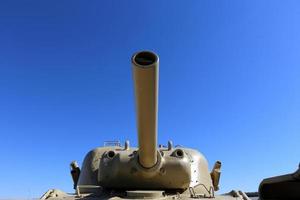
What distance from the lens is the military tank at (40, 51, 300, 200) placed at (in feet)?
23.2

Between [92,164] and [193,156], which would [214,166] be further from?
[92,164]

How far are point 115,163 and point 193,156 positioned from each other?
264 cm

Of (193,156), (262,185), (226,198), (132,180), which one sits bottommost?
(262,185)

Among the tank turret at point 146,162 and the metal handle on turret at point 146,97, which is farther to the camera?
the tank turret at point 146,162

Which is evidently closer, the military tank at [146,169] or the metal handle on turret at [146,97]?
the metal handle on turret at [146,97]

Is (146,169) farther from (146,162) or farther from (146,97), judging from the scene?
(146,97)

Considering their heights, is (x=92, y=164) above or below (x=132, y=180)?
above

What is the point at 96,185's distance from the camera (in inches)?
439

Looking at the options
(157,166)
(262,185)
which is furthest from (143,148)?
(262,185)

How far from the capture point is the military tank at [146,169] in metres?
7.08

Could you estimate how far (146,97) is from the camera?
7.25 metres

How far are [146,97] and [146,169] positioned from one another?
2.70 m

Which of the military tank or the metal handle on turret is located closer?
the metal handle on turret

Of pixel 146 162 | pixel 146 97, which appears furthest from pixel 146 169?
pixel 146 97
